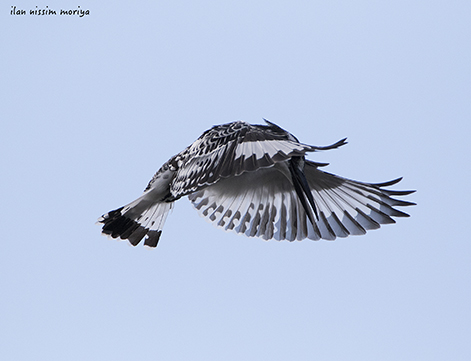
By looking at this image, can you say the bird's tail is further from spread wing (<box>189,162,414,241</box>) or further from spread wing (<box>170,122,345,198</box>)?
spread wing (<box>170,122,345,198</box>)

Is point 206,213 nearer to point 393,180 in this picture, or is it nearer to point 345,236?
point 345,236

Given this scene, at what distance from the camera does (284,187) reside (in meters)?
5.40

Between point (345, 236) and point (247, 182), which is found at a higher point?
point (247, 182)

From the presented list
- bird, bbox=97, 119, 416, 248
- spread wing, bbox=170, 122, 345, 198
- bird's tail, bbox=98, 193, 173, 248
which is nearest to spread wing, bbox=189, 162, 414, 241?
bird, bbox=97, 119, 416, 248

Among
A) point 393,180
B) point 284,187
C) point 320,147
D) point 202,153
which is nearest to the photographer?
point 320,147

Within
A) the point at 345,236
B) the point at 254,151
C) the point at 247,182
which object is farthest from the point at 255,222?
the point at 254,151

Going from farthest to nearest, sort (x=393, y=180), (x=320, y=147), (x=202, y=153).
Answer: (x=393, y=180) < (x=202, y=153) < (x=320, y=147)

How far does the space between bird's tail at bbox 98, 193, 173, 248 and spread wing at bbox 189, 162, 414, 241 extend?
383 mm

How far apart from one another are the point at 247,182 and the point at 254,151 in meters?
1.60

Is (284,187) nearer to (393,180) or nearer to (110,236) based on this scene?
(393,180)

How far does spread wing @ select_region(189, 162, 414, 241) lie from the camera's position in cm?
521

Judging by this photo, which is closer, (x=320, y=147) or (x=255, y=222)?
(x=320, y=147)

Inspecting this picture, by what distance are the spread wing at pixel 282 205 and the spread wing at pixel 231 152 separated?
2.61 ft

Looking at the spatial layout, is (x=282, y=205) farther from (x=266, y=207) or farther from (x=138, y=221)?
(x=138, y=221)
